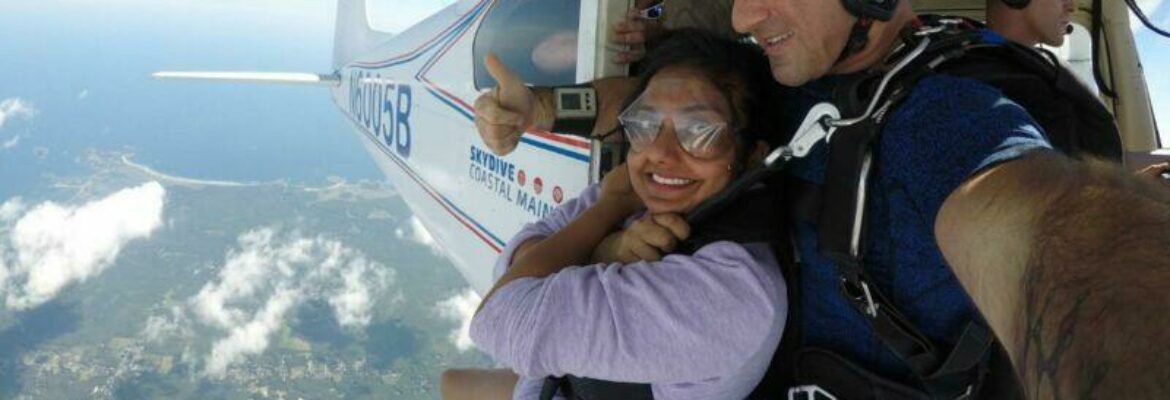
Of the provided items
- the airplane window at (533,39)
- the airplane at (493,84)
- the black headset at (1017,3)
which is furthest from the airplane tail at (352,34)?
the black headset at (1017,3)

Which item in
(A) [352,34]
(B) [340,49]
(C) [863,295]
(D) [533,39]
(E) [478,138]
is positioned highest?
(D) [533,39]

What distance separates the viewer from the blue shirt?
862 millimetres

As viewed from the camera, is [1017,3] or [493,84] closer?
[1017,3]

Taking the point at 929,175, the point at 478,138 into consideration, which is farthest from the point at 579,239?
the point at 478,138

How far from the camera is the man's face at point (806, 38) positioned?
1.32 meters

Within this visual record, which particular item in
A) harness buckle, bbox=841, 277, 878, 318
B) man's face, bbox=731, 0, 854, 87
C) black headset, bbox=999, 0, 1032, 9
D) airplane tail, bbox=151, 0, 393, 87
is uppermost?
black headset, bbox=999, 0, 1032, 9

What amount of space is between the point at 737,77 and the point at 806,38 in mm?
148

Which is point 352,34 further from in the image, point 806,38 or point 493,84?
point 806,38

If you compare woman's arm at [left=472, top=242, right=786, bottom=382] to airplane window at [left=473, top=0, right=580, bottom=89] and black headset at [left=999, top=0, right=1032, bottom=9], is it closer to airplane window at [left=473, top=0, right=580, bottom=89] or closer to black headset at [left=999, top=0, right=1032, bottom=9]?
airplane window at [left=473, top=0, right=580, bottom=89]

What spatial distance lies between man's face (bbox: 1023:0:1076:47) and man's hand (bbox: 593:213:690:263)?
1.70 metres

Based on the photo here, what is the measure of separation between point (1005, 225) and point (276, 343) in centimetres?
6929

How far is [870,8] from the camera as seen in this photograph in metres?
1.27

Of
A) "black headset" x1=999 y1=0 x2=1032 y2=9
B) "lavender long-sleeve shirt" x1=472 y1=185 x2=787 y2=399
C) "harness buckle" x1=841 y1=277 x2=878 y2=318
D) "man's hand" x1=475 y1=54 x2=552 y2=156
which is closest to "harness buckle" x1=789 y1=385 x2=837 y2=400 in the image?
"lavender long-sleeve shirt" x1=472 y1=185 x2=787 y2=399

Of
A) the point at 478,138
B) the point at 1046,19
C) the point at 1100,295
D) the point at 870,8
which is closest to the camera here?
the point at 1100,295
